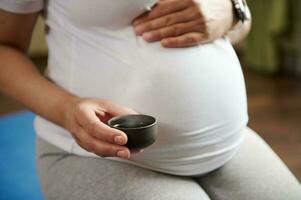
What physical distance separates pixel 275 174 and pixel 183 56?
299mm

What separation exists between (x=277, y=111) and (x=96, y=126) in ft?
6.49

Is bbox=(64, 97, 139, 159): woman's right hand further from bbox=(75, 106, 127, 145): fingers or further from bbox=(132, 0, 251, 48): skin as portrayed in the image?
bbox=(132, 0, 251, 48): skin

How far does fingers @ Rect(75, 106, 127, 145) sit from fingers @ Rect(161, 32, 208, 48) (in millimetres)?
192

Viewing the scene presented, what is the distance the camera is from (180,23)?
0.84m

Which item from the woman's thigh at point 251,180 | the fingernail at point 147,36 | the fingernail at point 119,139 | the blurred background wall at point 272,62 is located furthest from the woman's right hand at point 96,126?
the blurred background wall at point 272,62

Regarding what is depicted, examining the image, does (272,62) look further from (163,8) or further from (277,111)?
(163,8)

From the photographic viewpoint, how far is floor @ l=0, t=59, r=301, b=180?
6.89 ft

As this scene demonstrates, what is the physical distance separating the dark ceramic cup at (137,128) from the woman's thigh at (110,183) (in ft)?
0.40

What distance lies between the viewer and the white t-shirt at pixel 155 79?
2.56 feet

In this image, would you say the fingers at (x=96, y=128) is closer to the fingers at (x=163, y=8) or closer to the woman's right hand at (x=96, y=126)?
the woman's right hand at (x=96, y=126)

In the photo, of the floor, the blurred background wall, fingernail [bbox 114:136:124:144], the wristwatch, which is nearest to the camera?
fingernail [bbox 114:136:124:144]

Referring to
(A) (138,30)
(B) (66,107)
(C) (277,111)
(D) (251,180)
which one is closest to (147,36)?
(A) (138,30)

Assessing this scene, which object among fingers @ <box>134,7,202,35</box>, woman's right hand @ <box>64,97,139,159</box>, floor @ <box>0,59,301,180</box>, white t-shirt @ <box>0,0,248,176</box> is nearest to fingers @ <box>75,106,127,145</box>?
woman's right hand @ <box>64,97,139,159</box>

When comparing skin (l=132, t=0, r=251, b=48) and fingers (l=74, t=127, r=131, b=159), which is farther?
skin (l=132, t=0, r=251, b=48)
